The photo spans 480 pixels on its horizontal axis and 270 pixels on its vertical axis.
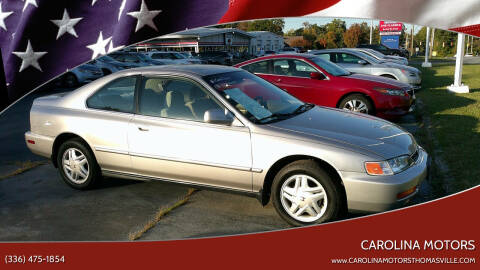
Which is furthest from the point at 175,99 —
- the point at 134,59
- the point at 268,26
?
the point at 134,59

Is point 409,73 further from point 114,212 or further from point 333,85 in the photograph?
point 114,212

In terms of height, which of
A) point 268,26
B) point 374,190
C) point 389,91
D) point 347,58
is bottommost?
point 374,190

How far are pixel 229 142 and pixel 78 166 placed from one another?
200 cm

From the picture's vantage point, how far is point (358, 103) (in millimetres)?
8102

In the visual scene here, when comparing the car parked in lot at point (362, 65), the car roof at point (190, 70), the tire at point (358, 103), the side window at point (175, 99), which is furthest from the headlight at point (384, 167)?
the car parked in lot at point (362, 65)

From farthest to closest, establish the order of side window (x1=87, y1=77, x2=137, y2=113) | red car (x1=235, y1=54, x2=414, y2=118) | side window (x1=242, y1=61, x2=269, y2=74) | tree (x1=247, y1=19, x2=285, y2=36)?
1. side window (x1=242, y1=61, x2=269, y2=74)
2. red car (x1=235, y1=54, x2=414, y2=118)
3. side window (x1=87, y1=77, x2=137, y2=113)
4. tree (x1=247, y1=19, x2=285, y2=36)

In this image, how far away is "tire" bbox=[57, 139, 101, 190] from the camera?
4770 mm

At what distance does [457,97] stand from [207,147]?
947 centimetres

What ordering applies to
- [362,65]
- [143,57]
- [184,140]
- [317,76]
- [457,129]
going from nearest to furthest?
[184,140] → [457,129] → [317,76] → [362,65] → [143,57]

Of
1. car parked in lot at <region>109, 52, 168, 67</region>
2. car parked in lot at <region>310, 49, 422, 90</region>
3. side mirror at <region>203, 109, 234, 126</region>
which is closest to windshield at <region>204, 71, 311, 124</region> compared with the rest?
side mirror at <region>203, 109, 234, 126</region>

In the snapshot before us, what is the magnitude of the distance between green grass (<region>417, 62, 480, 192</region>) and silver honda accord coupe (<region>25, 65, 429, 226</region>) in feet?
4.14

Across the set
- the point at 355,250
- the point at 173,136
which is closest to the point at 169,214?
the point at 173,136

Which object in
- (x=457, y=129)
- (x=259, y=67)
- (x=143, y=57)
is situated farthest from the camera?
(x=143, y=57)

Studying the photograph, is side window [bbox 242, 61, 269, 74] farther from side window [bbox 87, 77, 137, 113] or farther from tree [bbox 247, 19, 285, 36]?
tree [bbox 247, 19, 285, 36]
